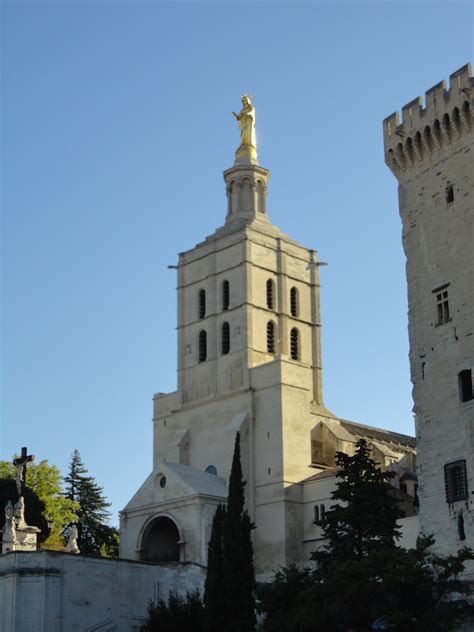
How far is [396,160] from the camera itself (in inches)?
1666

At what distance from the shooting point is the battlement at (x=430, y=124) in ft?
129

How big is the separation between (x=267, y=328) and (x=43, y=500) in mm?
14974

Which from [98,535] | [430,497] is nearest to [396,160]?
[430,497]

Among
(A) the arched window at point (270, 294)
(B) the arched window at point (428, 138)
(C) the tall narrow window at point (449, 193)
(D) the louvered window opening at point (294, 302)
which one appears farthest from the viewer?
(D) the louvered window opening at point (294, 302)

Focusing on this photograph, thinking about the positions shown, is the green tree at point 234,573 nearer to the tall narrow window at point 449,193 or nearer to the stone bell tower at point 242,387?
the tall narrow window at point 449,193

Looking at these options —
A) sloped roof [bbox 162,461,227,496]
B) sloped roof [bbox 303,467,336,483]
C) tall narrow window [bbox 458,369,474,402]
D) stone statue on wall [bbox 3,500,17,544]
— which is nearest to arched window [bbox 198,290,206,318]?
sloped roof [bbox 162,461,227,496]

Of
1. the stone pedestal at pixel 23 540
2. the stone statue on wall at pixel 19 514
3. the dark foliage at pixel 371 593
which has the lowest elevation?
the dark foliage at pixel 371 593

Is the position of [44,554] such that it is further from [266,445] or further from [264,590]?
[266,445]

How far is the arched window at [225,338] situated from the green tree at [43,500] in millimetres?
11282

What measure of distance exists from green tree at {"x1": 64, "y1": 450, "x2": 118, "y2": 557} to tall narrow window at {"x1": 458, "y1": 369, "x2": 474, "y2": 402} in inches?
1204

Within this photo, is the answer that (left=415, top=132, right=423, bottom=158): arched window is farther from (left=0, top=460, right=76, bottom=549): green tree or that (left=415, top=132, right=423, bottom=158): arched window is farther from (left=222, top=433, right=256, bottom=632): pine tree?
(left=0, top=460, right=76, bottom=549): green tree

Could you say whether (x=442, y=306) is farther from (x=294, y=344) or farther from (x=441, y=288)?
(x=294, y=344)

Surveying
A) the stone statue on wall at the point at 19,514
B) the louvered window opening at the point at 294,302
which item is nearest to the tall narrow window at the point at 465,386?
the stone statue on wall at the point at 19,514

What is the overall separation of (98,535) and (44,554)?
25548 mm
